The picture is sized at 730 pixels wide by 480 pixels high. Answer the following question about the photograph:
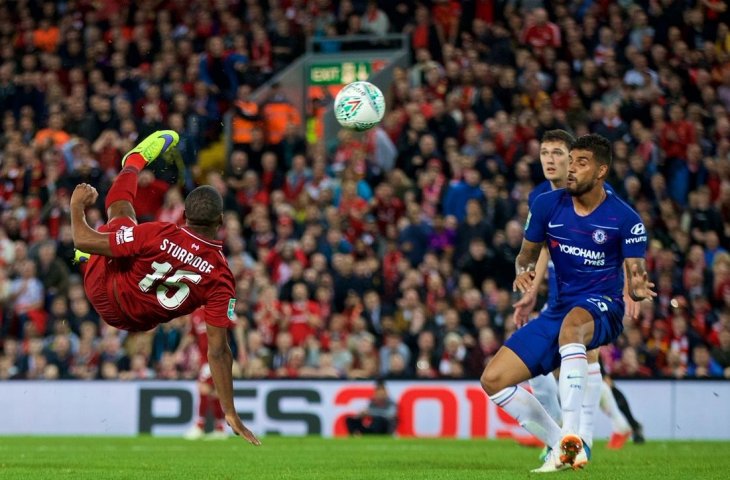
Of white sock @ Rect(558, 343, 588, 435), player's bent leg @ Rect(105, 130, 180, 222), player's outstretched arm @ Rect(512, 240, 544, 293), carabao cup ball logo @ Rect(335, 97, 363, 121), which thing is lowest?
white sock @ Rect(558, 343, 588, 435)

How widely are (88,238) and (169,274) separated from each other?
0.59 m

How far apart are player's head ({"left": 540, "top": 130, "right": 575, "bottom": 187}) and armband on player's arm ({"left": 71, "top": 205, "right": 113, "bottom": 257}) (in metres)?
3.59

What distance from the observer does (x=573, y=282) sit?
9.77 m

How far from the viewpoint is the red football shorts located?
9.41 meters

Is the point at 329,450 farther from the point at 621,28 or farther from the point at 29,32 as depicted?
the point at 29,32

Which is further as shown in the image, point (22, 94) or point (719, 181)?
point (22, 94)

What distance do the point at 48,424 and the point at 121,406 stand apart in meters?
1.10

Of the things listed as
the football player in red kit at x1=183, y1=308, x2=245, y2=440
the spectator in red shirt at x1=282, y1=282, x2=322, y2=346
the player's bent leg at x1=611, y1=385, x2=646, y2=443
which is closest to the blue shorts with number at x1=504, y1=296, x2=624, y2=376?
the player's bent leg at x1=611, y1=385, x2=646, y2=443

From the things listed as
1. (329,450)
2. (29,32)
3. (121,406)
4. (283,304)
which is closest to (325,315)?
(283,304)

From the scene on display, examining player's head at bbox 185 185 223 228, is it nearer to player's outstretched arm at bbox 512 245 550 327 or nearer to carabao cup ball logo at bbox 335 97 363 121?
player's outstretched arm at bbox 512 245 550 327

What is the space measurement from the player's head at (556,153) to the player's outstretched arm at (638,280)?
1512mm

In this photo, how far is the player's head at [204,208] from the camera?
29.8ft

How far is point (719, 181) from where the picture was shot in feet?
60.1

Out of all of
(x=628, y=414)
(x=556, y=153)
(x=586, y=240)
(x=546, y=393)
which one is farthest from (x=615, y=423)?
(x=586, y=240)
